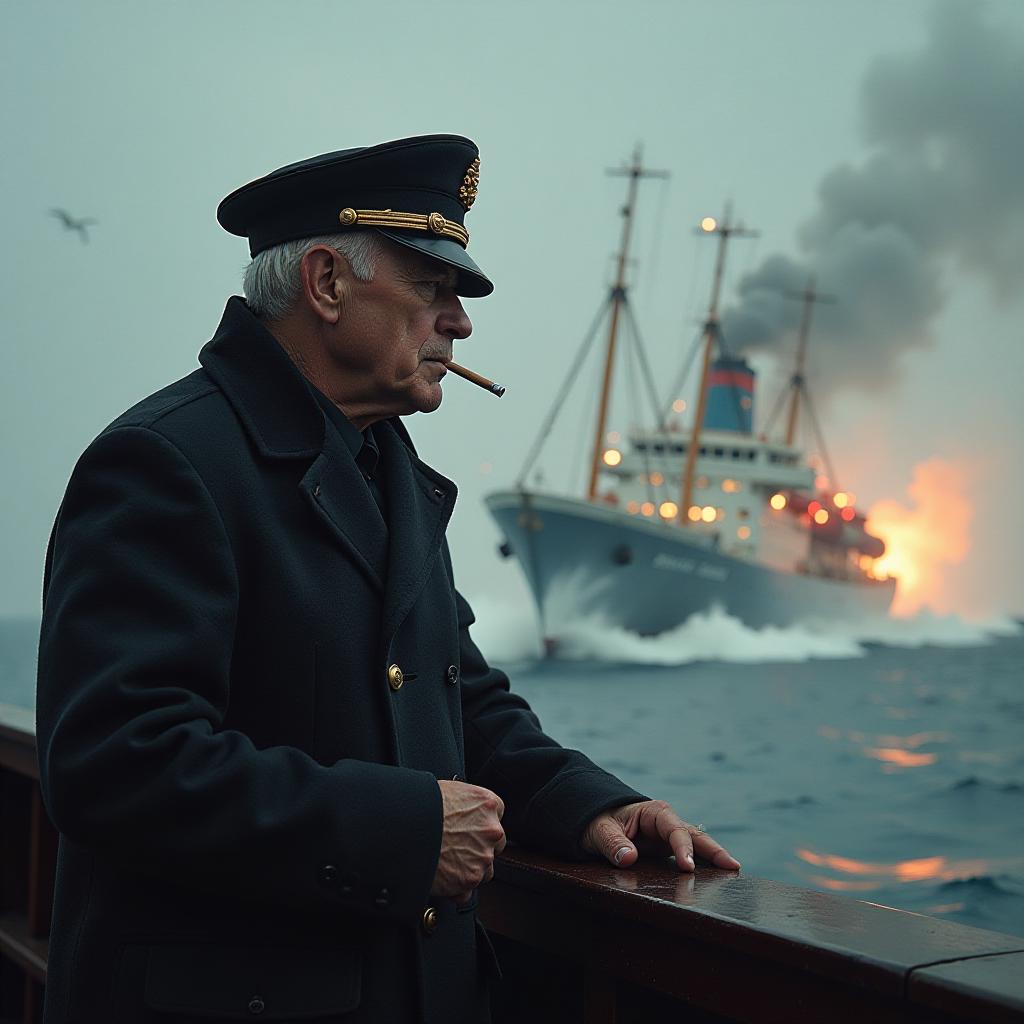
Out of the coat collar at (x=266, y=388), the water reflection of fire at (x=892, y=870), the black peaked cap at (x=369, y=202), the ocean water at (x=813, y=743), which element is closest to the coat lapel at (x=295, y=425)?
the coat collar at (x=266, y=388)

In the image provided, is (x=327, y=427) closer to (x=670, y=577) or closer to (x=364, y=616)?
(x=364, y=616)

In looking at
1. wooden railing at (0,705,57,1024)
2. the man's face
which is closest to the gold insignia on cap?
the man's face

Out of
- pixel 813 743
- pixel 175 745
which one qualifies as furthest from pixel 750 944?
pixel 813 743

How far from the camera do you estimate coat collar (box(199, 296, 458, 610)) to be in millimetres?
1306

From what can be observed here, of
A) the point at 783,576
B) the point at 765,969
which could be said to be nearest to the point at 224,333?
the point at 765,969

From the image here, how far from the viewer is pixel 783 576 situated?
3048 centimetres

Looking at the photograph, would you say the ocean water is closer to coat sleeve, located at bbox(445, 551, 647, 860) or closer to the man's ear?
coat sleeve, located at bbox(445, 551, 647, 860)

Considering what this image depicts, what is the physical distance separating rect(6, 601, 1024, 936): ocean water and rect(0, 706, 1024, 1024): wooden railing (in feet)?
19.2

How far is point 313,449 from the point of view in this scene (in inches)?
52.2

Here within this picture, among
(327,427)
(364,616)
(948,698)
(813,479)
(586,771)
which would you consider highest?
(813,479)

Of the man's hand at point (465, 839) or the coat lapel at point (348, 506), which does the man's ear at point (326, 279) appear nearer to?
the coat lapel at point (348, 506)

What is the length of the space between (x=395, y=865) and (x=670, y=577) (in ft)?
85.5

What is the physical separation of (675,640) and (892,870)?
18159 mm

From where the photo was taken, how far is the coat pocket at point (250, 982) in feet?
3.78
